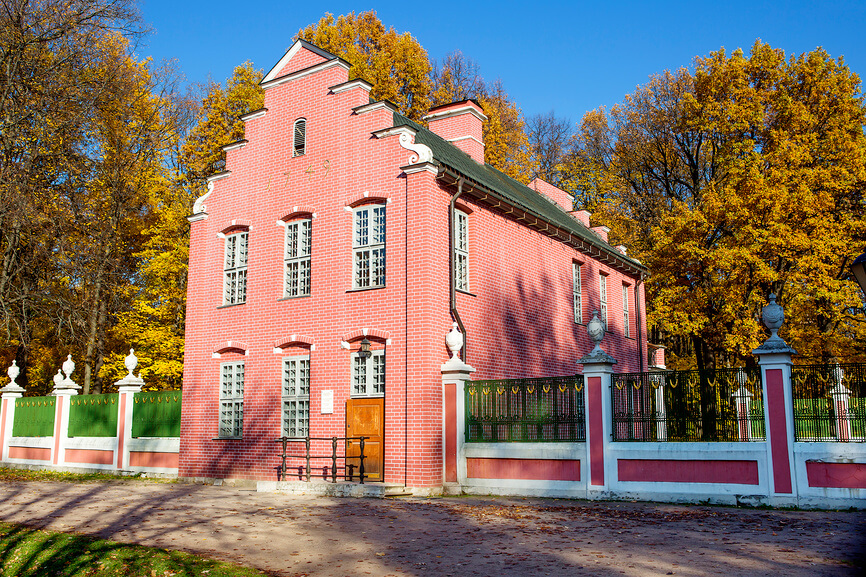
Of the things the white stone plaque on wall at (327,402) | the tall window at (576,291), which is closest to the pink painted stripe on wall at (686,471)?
the white stone plaque on wall at (327,402)

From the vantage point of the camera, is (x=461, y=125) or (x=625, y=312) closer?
(x=461, y=125)

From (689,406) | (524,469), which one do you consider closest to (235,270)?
(524,469)

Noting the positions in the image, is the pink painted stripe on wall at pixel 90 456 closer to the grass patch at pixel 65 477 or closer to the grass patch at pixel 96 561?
the grass patch at pixel 65 477

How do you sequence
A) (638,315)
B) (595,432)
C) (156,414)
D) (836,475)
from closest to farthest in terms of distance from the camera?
(836,475) → (595,432) → (156,414) → (638,315)

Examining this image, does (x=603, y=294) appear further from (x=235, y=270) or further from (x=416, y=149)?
(x=235, y=270)

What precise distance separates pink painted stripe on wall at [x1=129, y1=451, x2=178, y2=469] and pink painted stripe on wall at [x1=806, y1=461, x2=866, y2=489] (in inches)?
588

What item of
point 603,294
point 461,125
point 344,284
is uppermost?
point 461,125

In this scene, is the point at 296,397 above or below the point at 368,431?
above

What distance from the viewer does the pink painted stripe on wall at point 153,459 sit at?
65.1ft

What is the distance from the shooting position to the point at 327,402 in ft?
55.3

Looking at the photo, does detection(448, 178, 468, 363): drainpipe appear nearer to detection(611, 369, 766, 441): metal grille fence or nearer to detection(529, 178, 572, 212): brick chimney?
detection(611, 369, 766, 441): metal grille fence

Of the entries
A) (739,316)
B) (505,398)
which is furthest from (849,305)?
(505,398)

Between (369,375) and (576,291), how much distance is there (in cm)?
925

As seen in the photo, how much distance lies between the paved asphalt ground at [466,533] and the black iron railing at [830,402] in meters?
1.27
